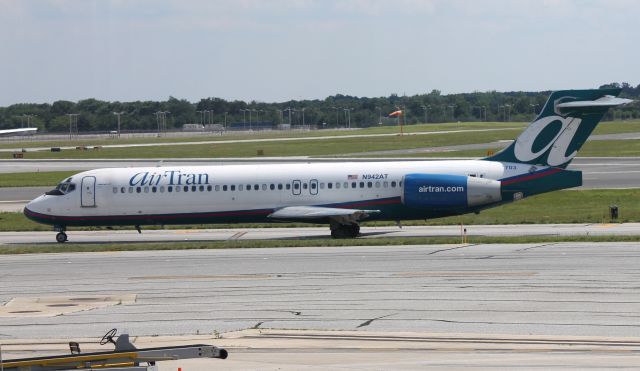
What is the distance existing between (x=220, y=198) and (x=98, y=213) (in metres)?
5.69

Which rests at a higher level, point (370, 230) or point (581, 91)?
point (581, 91)

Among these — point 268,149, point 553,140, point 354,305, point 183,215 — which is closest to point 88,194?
point 183,215

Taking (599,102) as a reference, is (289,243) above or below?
below

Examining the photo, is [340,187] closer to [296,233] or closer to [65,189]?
[296,233]

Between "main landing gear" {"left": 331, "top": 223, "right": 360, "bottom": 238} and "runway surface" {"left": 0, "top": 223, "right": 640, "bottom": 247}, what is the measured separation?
0.83 m

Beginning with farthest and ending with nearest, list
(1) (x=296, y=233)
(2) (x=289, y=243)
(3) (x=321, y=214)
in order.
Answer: (1) (x=296, y=233) < (3) (x=321, y=214) < (2) (x=289, y=243)

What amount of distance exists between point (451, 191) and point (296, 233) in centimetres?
834

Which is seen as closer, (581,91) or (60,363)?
(60,363)

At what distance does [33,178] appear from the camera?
87812mm

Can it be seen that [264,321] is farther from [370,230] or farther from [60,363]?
[370,230]

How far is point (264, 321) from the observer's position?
25016 millimetres

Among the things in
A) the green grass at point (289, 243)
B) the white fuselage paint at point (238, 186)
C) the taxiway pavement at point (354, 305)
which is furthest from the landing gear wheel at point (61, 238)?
the taxiway pavement at point (354, 305)

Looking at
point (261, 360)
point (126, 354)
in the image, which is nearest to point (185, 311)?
point (261, 360)

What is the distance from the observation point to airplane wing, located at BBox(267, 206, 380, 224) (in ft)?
143
